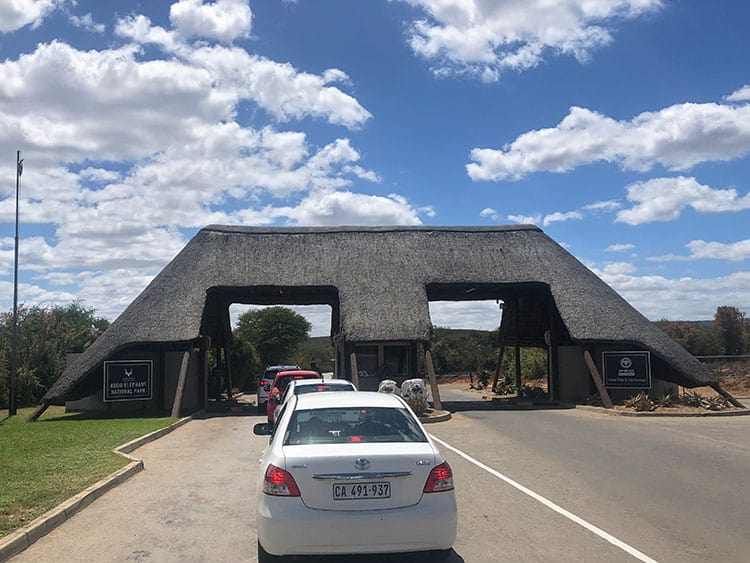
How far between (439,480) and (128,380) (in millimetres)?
19890

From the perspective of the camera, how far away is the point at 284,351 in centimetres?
6806

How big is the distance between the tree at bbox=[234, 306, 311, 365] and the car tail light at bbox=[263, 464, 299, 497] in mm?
59821

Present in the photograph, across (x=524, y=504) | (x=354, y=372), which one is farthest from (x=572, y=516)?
(x=354, y=372)

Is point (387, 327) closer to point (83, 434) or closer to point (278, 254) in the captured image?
point (278, 254)

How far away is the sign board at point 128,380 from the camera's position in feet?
78.1

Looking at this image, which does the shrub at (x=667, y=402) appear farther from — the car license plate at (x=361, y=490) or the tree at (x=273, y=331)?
the tree at (x=273, y=331)

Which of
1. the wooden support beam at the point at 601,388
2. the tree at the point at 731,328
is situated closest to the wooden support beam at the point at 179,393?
the wooden support beam at the point at 601,388

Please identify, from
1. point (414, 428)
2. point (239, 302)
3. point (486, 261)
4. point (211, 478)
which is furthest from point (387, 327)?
point (414, 428)

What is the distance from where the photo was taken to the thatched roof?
2538 cm

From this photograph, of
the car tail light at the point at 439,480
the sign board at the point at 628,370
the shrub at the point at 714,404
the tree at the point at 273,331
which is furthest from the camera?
the tree at the point at 273,331

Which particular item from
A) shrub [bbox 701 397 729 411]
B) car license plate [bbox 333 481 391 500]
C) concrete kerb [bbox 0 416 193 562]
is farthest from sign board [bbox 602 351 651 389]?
car license plate [bbox 333 481 391 500]

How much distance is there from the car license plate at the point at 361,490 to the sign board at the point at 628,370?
21.8 meters

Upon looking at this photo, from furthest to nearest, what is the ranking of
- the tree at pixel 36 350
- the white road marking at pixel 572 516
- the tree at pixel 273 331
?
1. the tree at pixel 273 331
2. the tree at pixel 36 350
3. the white road marking at pixel 572 516

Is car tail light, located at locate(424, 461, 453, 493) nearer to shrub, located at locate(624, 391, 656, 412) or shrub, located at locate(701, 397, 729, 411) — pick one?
shrub, located at locate(624, 391, 656, 412)
